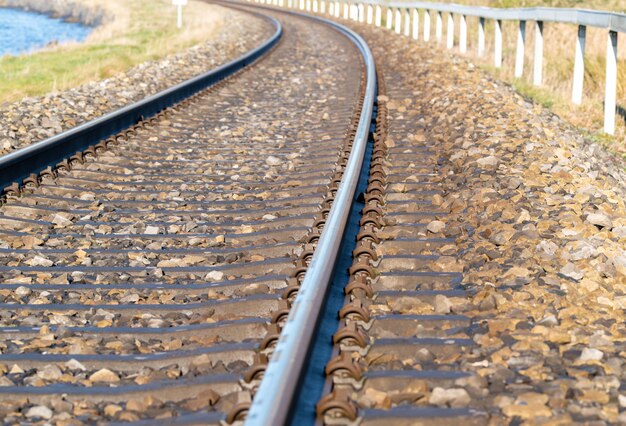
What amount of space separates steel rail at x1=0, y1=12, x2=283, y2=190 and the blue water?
67.2ft

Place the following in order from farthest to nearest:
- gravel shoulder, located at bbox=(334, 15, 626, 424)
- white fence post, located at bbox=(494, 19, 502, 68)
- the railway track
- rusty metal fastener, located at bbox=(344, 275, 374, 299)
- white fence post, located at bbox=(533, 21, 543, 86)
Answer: white fence post, located at bbox=(494, 19, 502, 68), white fence post, located at bbox=(533, 21, 543, 86), rusty metal fastener, located at bbox=(344, 275, 374, 299), the railway track, gravel shoulder, located at bbox=(334, 15, 626, 424)

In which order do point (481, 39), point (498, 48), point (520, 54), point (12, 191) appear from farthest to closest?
point (481, 39) < point (498, 48) < point (520, 54) < point (12, 191)

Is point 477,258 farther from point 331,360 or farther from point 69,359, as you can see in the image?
point 69,359

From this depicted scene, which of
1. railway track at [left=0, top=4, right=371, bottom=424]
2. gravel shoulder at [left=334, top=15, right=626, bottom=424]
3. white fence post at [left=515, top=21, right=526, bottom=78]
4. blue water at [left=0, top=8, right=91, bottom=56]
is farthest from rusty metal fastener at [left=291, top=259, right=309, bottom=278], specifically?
blue water at [left=0, top=8, right=91, bottom=56]

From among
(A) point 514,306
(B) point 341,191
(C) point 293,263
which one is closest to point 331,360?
(A) point 514,306

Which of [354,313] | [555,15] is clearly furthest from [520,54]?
[354,313]

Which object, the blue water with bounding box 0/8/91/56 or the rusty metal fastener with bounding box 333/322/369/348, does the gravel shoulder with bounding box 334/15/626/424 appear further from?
the blue water with bounding box 0/8/91/56

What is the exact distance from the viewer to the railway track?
12.9 ft

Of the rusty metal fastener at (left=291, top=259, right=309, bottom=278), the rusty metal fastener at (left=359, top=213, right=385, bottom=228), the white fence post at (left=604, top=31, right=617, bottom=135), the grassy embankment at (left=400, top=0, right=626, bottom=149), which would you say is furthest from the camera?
the grassy embankment at (left=400, top=0, right=626, bottom=149)

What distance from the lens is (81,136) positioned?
358 inches

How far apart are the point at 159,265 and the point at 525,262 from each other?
219 centimetres

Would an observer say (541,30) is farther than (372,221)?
Yes

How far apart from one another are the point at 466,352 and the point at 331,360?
0.69 meters

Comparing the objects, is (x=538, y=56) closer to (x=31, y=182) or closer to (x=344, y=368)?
(x=31, y=182)
